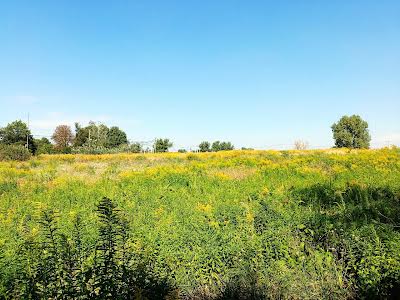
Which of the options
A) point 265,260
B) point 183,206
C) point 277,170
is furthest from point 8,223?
point 277,170

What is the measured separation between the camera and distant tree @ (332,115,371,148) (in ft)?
212

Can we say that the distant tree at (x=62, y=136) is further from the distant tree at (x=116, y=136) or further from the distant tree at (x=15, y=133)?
the distant tree at (x=15, y=133)

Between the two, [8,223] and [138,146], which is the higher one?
[138,146]

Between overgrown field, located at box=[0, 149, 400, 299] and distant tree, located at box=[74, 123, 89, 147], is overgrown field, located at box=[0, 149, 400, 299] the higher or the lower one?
the lower one

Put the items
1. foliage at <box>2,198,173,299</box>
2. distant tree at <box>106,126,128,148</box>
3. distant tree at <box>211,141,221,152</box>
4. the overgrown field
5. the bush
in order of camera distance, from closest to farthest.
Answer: foliage at <box>2,198,173,299</box>
the overgrown field
the bush
distant tree at <box>211,141,221,152</box>
distant tree at <box>106,126,128,148</box>

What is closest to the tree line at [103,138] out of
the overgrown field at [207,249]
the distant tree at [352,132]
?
the distant tree at [352,132]

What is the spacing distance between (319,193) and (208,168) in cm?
781

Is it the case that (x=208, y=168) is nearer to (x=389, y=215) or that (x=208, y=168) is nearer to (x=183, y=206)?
(x=183, y=206)

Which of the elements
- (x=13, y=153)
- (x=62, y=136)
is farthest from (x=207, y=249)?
(x=62, y=136)

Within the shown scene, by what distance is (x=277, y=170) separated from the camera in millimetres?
13344

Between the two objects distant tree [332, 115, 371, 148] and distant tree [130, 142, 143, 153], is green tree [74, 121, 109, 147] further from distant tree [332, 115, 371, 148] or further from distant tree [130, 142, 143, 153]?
distant tree [332, 115, 371, 148]

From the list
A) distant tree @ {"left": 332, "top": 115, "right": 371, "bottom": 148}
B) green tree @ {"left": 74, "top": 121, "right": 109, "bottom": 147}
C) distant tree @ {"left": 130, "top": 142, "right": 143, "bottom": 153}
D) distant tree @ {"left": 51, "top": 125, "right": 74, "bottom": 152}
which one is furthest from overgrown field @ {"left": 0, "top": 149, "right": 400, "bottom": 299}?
distant tree @ {"left": 51, "top": 125, "right": 74, "bottom": 152}

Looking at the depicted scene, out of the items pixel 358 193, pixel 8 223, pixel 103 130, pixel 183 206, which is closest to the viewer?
pixel 8 223

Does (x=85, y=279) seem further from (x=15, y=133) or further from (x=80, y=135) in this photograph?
(x=80, y=135)
